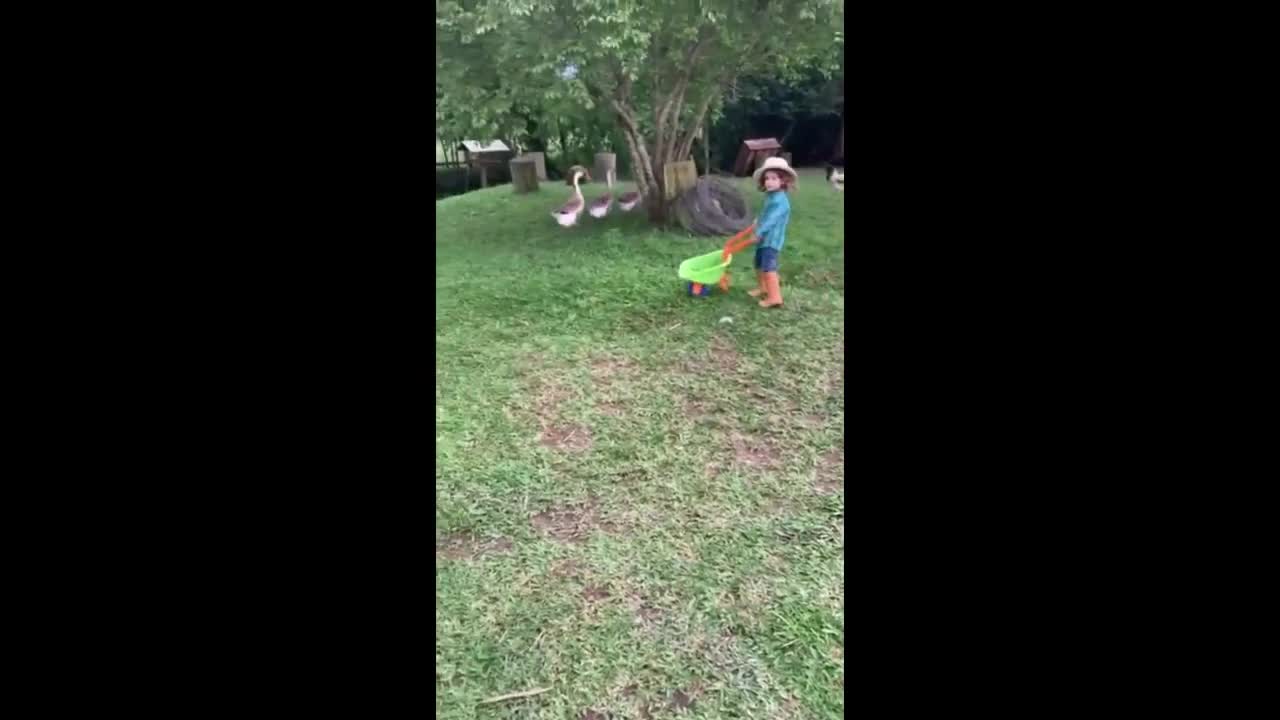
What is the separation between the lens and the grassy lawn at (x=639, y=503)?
86.9 inches

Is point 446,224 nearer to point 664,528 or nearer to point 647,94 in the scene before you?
point 647,94

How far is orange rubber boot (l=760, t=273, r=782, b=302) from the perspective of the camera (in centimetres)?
582

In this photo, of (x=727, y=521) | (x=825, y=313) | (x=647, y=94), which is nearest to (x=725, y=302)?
(x=825, y=313)

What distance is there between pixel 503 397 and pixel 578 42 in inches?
154

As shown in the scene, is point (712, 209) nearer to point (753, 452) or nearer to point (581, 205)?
point (581, 205)

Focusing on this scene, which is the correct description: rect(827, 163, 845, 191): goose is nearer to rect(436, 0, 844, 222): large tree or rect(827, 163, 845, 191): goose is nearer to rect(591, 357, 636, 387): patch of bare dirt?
rect(436, 0, 844, 222): large tree

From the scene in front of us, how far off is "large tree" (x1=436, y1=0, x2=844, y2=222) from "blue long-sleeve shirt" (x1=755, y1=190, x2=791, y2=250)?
215cm

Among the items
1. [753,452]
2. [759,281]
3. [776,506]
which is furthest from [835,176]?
[776,506]

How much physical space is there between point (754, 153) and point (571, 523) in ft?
39.1

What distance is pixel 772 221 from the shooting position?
558 cm

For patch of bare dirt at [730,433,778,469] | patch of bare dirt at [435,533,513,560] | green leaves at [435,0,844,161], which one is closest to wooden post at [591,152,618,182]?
green leaves at [435,0,844,161]

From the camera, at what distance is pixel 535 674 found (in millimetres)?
2215

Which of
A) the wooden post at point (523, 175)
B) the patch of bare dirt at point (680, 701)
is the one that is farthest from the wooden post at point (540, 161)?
the patch of bare dirt at point (680, 701)

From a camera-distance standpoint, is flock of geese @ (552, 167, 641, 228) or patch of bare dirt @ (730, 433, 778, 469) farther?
flock of geese @ (552, 167, 641, 228)
